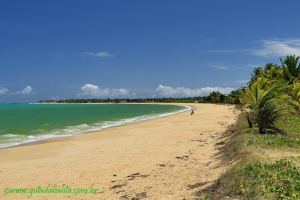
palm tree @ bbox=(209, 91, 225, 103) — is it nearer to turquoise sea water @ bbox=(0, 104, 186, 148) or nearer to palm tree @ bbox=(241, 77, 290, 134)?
turquoise sea water @ bbox=(0, 104, 186, 148)

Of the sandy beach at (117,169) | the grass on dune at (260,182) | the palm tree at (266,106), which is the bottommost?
the sandy beach at (117,169)

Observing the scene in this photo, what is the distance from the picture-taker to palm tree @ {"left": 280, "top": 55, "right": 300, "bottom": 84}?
123ft

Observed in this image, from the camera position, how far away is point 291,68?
125ft

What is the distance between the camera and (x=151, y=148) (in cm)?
1659

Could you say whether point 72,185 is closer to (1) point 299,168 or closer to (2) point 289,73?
(1) point 299,168

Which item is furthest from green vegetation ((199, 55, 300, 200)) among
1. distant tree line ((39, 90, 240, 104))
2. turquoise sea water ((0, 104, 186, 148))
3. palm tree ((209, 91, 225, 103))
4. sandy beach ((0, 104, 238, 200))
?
palm tree ((209, 91, 225, 103))

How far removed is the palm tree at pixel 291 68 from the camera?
37.4m

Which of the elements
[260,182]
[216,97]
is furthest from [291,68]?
[216,97]

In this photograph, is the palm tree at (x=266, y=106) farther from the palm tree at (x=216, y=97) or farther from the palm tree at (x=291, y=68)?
the palm tree at (x=216, y=97)

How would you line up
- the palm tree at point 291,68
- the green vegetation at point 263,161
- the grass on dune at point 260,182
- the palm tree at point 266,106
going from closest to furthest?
1. the grass on dune at point 260,182
2. the green vegetation at point 263,161
3. the palm tree at point 266,106
4. the palm tree at point 291,68

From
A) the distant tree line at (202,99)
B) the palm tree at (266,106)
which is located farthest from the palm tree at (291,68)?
the palm tree at (266,106)

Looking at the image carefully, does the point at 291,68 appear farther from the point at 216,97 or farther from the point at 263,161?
the point at 216,97

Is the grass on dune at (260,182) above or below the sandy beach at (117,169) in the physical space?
above

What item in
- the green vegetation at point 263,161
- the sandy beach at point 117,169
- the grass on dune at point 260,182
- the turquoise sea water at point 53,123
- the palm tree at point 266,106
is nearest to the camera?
the grass on dune at point 260,182
